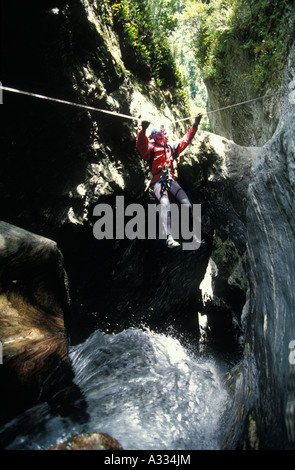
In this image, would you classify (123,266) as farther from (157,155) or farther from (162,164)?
(157,155)

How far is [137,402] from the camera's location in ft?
11.8

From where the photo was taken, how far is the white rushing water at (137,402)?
278 cm

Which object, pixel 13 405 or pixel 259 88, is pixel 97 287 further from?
pixel 259 88

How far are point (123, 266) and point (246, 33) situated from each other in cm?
808

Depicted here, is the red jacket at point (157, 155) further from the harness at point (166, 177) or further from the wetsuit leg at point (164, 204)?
the wetsuit leg at point (164, 204)

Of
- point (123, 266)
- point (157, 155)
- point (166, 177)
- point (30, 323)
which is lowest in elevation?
point (30, 323)

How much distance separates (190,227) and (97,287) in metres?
2.97

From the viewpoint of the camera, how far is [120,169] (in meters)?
5.74

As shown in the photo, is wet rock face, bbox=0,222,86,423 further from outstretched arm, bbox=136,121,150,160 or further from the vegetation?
the vegetation

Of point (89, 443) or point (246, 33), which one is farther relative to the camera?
point (246, 33)

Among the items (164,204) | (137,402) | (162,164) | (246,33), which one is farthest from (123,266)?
(246,33)

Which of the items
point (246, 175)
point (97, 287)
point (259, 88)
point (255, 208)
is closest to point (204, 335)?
point (97, 287)

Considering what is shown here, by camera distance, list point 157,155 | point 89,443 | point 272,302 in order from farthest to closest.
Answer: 1. point 157,155
2. point 272,302
3. point 89,443
